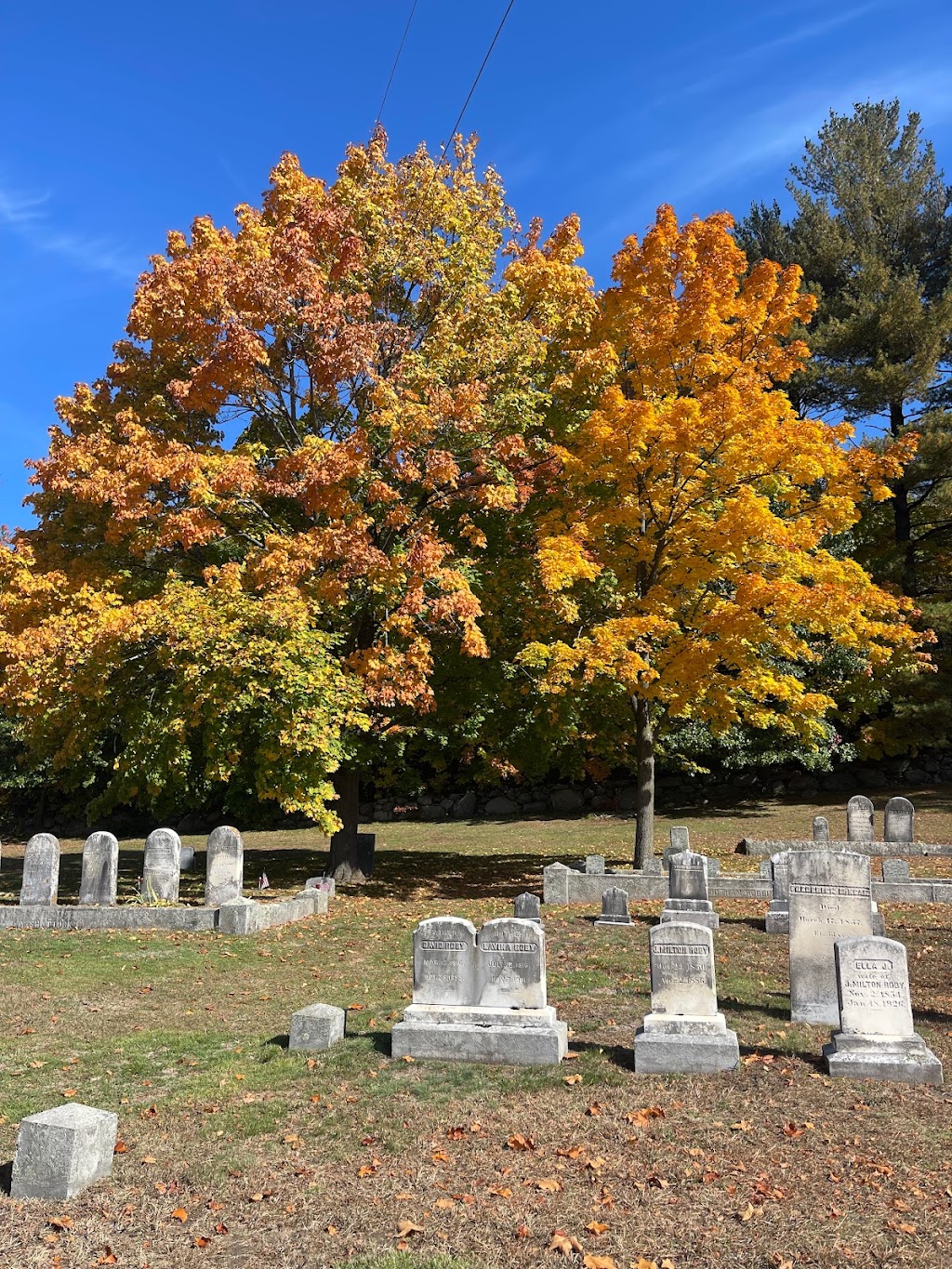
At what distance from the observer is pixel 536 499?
18031 mm

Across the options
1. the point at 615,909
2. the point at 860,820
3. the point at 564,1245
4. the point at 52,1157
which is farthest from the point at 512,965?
the point at 860,820

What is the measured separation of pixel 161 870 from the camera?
1415cm

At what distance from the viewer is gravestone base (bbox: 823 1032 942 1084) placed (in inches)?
261

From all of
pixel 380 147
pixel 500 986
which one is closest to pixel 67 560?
pixel 380 147

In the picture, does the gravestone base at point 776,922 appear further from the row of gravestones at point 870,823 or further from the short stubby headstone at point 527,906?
the row of gravestones at point 870,823

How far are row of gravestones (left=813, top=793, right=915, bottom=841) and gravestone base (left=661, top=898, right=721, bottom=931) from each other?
21.8ft

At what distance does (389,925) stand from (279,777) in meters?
2.72

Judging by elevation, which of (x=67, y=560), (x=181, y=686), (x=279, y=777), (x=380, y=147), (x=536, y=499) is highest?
(x=380, y=147)

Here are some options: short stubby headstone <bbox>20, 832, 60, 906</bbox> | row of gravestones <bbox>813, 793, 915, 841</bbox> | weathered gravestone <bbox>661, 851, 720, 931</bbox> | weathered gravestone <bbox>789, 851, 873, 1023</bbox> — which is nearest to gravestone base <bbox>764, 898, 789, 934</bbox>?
weathered gravestone <bbox>661, 851, 720, 931</bbox>

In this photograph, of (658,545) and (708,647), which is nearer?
(708,647)

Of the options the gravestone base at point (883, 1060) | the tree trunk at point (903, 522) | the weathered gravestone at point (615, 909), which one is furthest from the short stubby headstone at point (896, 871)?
the tree trunk at point (903, 522)

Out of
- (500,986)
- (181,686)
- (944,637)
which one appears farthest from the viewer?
(944,637)

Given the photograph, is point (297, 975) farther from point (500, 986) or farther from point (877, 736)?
point (877, 736)

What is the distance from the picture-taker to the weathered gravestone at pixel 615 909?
513 inches
